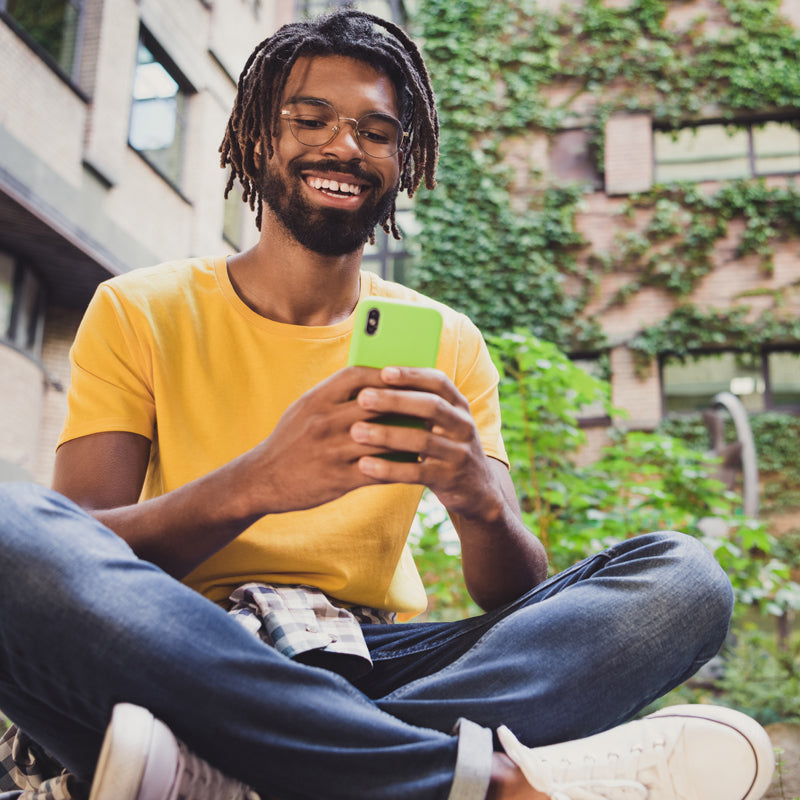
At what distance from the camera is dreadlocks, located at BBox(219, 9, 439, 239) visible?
2.07m

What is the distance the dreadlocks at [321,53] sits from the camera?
2.07 m

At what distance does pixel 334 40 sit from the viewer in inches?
80.9

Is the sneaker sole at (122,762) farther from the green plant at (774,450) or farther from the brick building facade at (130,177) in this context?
the green plant at (774,450)

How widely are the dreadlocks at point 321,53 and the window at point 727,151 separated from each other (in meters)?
8.83

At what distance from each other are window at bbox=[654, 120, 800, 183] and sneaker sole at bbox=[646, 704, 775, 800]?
32.5 ft

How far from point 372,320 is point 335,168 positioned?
764 millimetres

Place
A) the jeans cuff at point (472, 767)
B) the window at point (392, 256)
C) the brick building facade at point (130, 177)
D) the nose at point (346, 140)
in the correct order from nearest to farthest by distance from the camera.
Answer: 1. the jeans cuff at point (472, 767)
2. the nose at point (346, 140)
3. the brick building facade at point (130, 177)
4. the window at point (392, 256)

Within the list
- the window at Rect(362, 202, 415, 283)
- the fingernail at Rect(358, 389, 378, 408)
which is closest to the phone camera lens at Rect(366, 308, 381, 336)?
the fingernail at Rect(358, 389, 378, 408)

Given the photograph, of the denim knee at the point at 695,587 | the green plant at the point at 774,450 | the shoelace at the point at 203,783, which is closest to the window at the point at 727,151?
the green plant at the point at 774,450

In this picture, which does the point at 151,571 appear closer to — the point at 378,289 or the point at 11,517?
the point at 11,517

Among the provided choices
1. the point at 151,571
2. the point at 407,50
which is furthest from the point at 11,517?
the point at 407,50

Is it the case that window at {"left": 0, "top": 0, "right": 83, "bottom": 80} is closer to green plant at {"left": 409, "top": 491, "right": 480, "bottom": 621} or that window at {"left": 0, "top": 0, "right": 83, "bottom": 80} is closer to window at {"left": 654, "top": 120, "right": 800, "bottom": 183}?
green plant at {"left": 409, "top": 491, "right": 480, "bottom": 621}

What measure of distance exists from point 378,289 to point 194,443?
641 mm

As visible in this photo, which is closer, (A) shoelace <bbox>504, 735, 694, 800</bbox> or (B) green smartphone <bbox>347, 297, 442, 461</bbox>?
(A) shoelace <bbox>504, 735, 694, 800</bbox>
